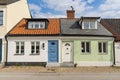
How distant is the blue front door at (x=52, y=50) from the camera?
25734mm

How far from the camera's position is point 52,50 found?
25.8 meters

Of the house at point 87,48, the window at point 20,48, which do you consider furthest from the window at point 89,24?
the window at point 20,48

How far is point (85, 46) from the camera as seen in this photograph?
2614 centimetres

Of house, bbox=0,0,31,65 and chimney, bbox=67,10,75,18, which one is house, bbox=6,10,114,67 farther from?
chimney, bbox=67,10,75,18

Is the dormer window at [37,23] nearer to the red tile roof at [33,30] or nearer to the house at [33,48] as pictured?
the red tile roof at [33,30]

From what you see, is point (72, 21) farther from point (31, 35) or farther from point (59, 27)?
point (31, 35)

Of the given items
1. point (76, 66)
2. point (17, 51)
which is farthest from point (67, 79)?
point (17, 51)

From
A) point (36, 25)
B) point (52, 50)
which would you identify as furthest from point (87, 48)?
point (36, 25)

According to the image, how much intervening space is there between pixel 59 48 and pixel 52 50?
799 millimetres

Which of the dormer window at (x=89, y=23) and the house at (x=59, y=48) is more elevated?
the dormer window at (x=89, y=23)

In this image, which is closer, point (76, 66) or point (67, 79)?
point (67, 79)

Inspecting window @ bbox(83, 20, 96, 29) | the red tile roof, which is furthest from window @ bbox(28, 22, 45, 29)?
window @ bbox(83, 20, 96, 29)

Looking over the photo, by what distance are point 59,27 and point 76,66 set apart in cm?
542

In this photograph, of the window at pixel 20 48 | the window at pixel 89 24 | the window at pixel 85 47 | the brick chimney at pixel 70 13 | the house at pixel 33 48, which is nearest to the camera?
the house at pixel 33 48
